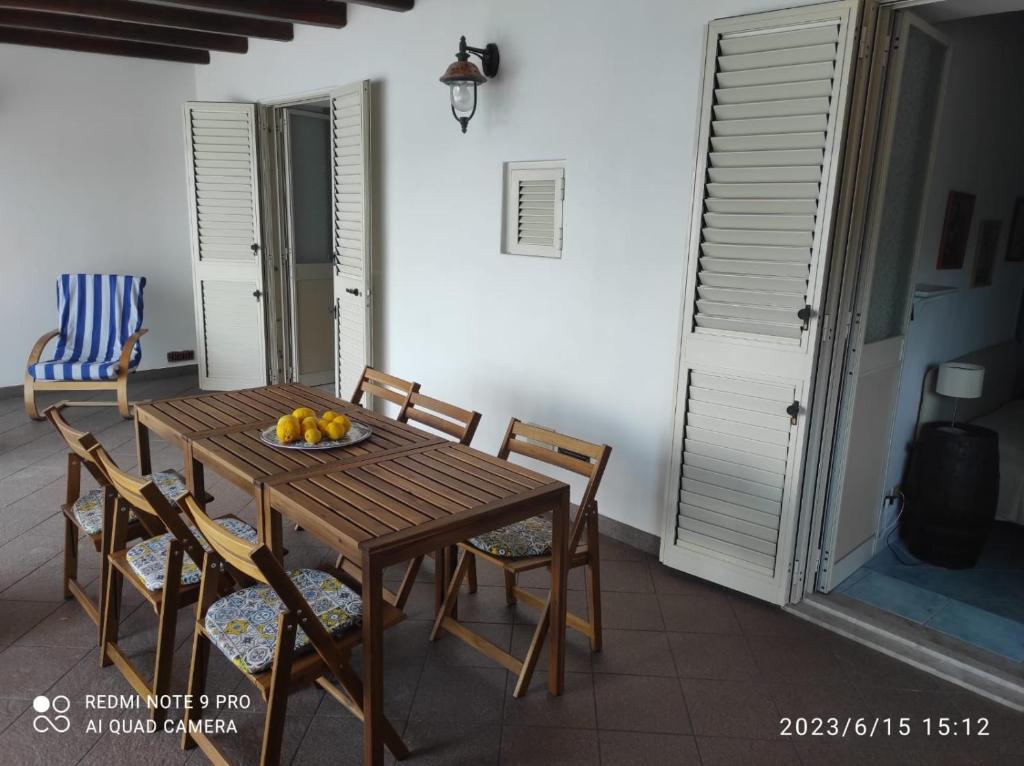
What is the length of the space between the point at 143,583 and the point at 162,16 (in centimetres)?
385

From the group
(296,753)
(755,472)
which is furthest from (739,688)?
(296,753)

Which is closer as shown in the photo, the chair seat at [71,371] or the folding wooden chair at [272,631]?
the folding wooden chair at [272,631]

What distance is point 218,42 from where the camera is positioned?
551 centimetres

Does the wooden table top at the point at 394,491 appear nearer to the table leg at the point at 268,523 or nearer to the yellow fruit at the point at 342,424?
the table leg at the point at 268,523

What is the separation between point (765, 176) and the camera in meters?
2.74

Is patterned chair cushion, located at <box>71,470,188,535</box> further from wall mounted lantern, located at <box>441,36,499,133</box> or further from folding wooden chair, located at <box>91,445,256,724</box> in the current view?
wall mounted lantern, located at <box>441,36,499,133</box>

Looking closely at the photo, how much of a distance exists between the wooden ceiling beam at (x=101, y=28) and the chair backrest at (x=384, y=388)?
322 centimetres

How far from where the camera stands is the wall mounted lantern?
3.59m

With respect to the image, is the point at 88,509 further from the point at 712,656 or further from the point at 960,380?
the point at 960,380

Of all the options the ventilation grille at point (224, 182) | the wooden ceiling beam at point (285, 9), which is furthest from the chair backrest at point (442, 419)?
the ventilation grille at point (224, 182)

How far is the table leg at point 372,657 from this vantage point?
6.00 ft

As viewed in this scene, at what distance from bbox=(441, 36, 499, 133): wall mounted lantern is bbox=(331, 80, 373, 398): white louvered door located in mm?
986

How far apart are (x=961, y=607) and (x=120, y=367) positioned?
518cm


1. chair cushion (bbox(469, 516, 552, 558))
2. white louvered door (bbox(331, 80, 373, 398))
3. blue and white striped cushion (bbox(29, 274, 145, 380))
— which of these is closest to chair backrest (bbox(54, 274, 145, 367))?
blue and white striped cushion (bbox(29, 274, 145, 380))
